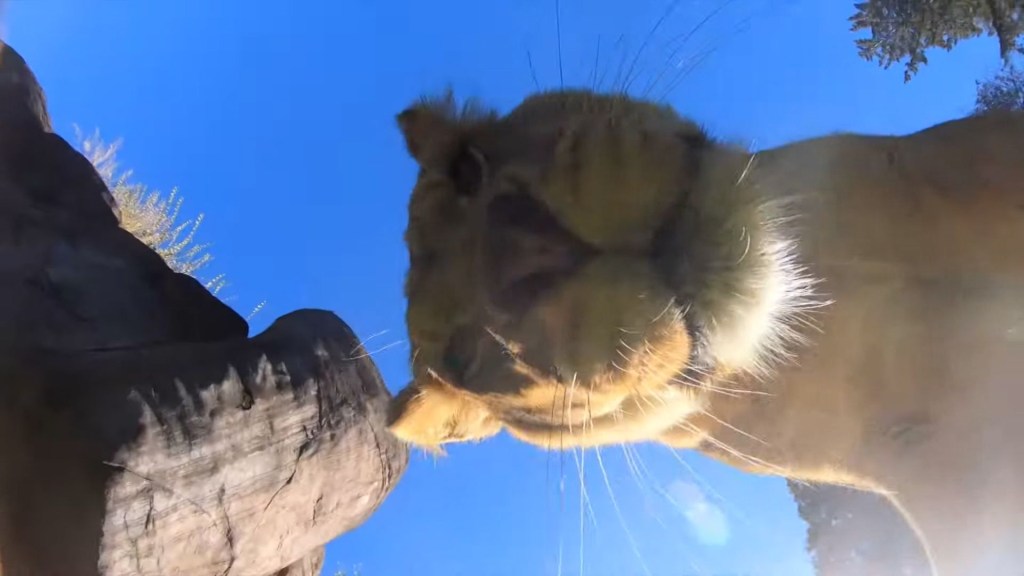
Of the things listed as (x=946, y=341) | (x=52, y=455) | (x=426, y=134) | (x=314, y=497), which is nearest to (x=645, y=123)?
(x=426, y=134)

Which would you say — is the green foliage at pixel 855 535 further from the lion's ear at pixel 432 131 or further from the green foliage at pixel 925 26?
the green foliage at pixel 925 26

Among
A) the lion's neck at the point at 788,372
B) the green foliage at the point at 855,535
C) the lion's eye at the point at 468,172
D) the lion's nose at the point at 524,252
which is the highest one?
the lion's eye at the point at 468,172

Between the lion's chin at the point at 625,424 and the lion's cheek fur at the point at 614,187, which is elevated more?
the lion's cheek fur at the point at 614,187

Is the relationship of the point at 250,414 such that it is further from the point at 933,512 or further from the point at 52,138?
the point at 933,512

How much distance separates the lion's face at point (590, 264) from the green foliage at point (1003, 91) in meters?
0.86

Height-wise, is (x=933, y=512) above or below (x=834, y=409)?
below

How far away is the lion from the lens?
3.19 feet

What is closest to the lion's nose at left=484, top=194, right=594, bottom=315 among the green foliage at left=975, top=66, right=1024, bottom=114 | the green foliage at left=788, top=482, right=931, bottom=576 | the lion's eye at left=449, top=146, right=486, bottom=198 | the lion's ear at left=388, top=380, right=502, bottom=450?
the lion's eye at left=449, top=146, right=486, bottom=198

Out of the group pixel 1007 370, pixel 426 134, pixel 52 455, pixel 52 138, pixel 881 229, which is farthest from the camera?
pixel 52 138

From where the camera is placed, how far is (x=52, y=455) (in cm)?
211

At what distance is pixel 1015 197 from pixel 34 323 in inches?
103

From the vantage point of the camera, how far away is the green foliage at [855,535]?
129cm

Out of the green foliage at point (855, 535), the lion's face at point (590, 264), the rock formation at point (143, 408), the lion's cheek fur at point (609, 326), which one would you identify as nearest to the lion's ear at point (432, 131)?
the lion's face at point (590, 264)

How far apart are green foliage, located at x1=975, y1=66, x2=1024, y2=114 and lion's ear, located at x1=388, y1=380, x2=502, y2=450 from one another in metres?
1.17
